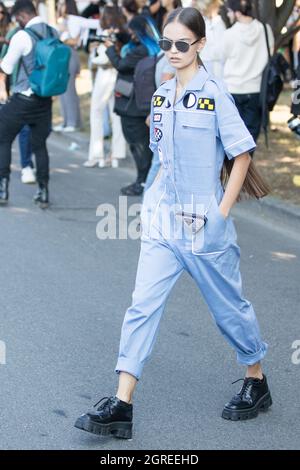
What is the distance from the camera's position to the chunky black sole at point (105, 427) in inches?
183

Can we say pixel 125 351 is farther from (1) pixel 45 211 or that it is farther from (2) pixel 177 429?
(1) pixel 45 211

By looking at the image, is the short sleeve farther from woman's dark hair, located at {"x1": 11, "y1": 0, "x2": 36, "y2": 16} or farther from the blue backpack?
woman's dark hair, located at {"x1": 11, "y1": 0, "x2": 36, "y2": 16}

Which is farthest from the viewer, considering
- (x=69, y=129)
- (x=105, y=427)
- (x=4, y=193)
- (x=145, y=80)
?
(x=69, y=129)

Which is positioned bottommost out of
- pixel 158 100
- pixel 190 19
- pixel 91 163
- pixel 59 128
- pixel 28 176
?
pixel 59 128

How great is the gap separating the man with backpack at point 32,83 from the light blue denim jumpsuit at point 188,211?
5024mm

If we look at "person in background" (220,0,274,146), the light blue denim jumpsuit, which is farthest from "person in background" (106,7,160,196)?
the light blue denim jumpsuit

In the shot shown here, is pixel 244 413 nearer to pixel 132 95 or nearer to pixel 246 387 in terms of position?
pixel 246 387

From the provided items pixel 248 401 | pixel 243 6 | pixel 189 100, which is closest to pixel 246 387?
pixel 248 401

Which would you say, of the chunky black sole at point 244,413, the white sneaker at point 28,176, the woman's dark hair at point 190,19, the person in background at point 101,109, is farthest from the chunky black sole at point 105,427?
the person in background at point 101,109

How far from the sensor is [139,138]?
10758mm

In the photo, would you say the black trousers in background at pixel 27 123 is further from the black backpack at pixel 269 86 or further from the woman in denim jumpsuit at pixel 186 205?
the woman in denim jumpsuit at pixel 186 205

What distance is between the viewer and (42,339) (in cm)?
620

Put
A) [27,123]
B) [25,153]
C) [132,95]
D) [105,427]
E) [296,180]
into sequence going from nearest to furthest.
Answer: [105,427]
[27,123]
[132,95]
[296,180]
[25,153]

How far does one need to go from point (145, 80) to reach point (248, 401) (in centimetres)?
531
